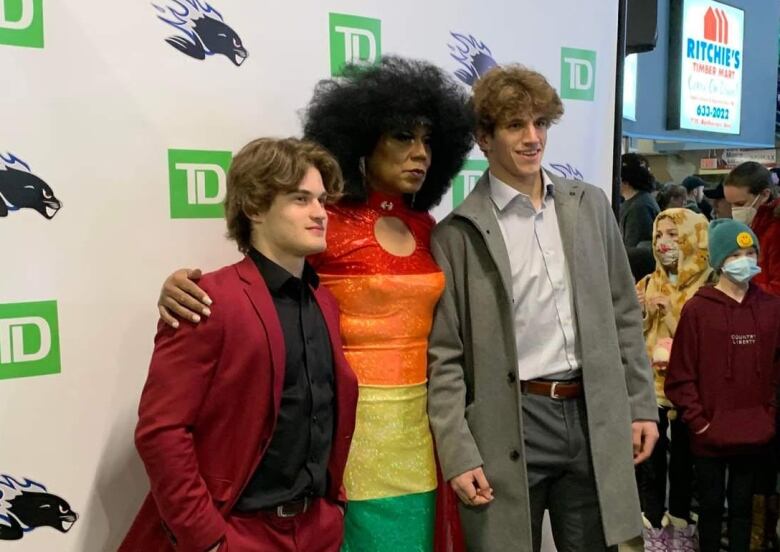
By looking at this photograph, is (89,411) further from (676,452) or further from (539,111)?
(676,452)

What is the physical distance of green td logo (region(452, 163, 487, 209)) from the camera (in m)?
2.58

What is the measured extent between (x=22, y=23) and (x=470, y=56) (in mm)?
1388

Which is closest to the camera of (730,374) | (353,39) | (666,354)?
(353,39)

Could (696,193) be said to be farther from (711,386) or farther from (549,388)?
(549,388)

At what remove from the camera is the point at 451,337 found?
5.74 ft

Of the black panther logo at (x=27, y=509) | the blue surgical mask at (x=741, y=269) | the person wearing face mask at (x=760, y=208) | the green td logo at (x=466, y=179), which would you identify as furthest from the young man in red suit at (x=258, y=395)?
the person wearing face mask at (x=760, y=208)

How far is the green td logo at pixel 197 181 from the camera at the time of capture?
1928 mm

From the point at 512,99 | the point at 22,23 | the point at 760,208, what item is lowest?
the point at 760,208

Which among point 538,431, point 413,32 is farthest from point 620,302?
point 413,32

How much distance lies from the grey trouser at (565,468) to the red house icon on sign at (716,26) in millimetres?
4910

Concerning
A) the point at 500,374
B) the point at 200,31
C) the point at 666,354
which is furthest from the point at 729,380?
the point at 200,31

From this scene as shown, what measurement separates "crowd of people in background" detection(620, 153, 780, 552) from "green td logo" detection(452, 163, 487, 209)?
100 cm

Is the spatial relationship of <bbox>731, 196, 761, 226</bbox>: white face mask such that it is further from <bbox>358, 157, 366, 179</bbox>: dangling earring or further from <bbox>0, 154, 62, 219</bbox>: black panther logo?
<bbox>0, 154, 62, 219</bbox>: black panther logo

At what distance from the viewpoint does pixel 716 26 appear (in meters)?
5.77
